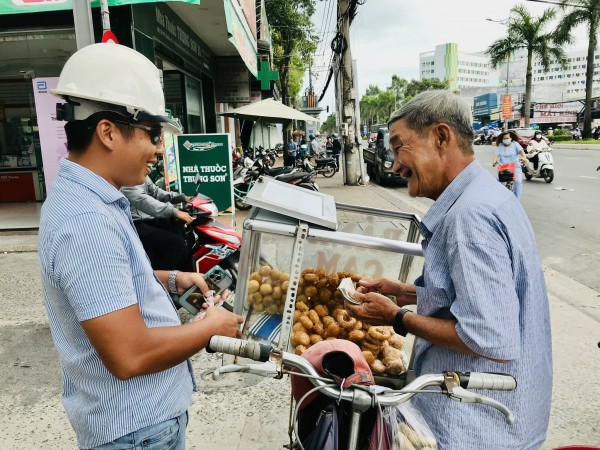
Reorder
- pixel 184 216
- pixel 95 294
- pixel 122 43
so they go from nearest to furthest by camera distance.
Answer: pixel 95 294, pixel 184 216, pixel 122 43

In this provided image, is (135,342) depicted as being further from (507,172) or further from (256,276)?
(507,172)

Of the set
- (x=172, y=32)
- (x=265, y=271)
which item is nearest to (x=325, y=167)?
(x=172, y=32)

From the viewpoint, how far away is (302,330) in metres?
2.15

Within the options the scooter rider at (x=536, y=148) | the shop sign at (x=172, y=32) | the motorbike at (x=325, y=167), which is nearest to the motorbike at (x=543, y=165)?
the scooter rider at (x=536, y=148)

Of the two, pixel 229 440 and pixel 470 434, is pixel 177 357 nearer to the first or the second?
pixel 470 434

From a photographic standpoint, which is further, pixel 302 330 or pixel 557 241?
pixel 557 241

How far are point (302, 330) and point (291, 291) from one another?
0.63ft

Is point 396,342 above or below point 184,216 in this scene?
below

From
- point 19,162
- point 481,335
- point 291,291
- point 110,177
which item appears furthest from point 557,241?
point 19,162

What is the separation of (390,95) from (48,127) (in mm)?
86843

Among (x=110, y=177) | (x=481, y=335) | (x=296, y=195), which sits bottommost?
(x=481, y=335)

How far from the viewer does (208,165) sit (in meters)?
7.94

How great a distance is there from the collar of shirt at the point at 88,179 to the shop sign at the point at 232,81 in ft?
47.3

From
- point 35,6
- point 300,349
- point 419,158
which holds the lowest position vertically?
point 300,349
